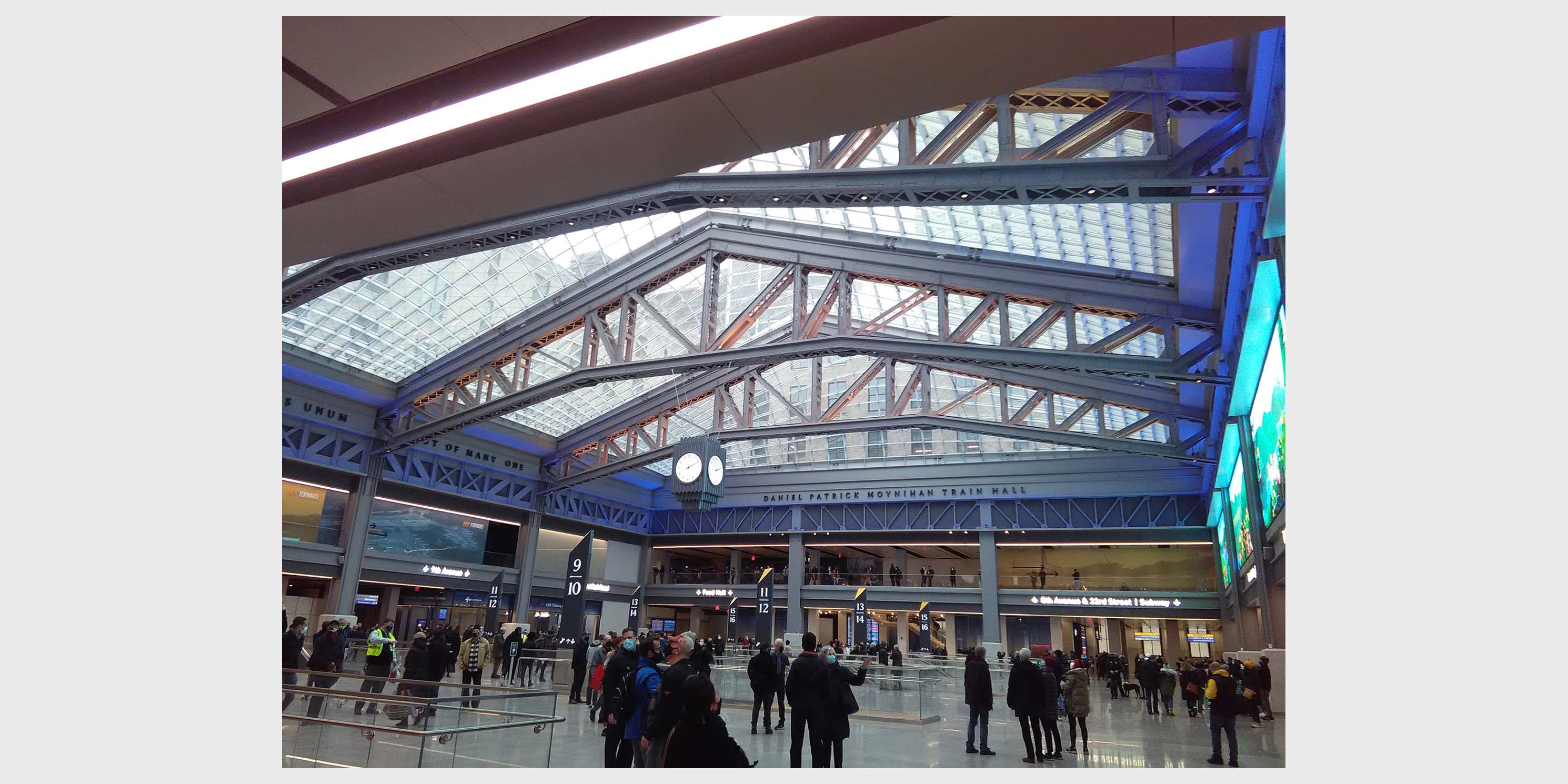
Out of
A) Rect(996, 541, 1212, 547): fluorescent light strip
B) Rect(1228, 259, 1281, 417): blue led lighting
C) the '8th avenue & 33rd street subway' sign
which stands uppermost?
Rect(1228, 259, 1281, 417): blue led lighting

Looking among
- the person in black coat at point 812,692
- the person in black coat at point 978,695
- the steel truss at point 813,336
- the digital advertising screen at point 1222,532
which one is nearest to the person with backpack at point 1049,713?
the person in black coat at point 978,695

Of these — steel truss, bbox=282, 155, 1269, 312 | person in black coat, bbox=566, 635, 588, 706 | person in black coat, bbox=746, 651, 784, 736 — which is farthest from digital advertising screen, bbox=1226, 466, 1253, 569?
person in black coat, bbox=566, 635, 588, 706

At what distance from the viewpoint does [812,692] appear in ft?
27.7

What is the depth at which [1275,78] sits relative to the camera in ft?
28.3

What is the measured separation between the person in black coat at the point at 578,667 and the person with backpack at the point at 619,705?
8.81 m

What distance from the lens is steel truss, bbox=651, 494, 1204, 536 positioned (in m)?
34.3

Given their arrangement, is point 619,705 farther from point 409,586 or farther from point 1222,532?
point 409,586

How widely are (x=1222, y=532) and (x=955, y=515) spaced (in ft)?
38.1

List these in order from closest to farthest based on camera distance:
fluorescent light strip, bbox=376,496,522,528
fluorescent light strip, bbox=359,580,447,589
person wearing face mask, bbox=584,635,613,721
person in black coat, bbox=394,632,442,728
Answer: person in black coat, bbox=394,632,442,728, person wearing face mask, bbox=584,635,613,721, fluorescent light strip, bbox=359,580,447,589, fluorescent light strip, bbox=376,496,522,528

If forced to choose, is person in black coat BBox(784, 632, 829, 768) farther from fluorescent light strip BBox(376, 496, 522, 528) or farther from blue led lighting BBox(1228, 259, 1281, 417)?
fluorescent light strip BBox(376, 496, 522, 528)

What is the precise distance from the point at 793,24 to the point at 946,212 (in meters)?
15.7

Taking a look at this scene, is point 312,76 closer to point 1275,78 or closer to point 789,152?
point 1275,78

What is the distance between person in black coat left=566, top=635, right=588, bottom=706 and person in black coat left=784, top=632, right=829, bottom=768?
1031cm

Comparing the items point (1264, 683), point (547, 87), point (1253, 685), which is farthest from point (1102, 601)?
point (547, 87)
